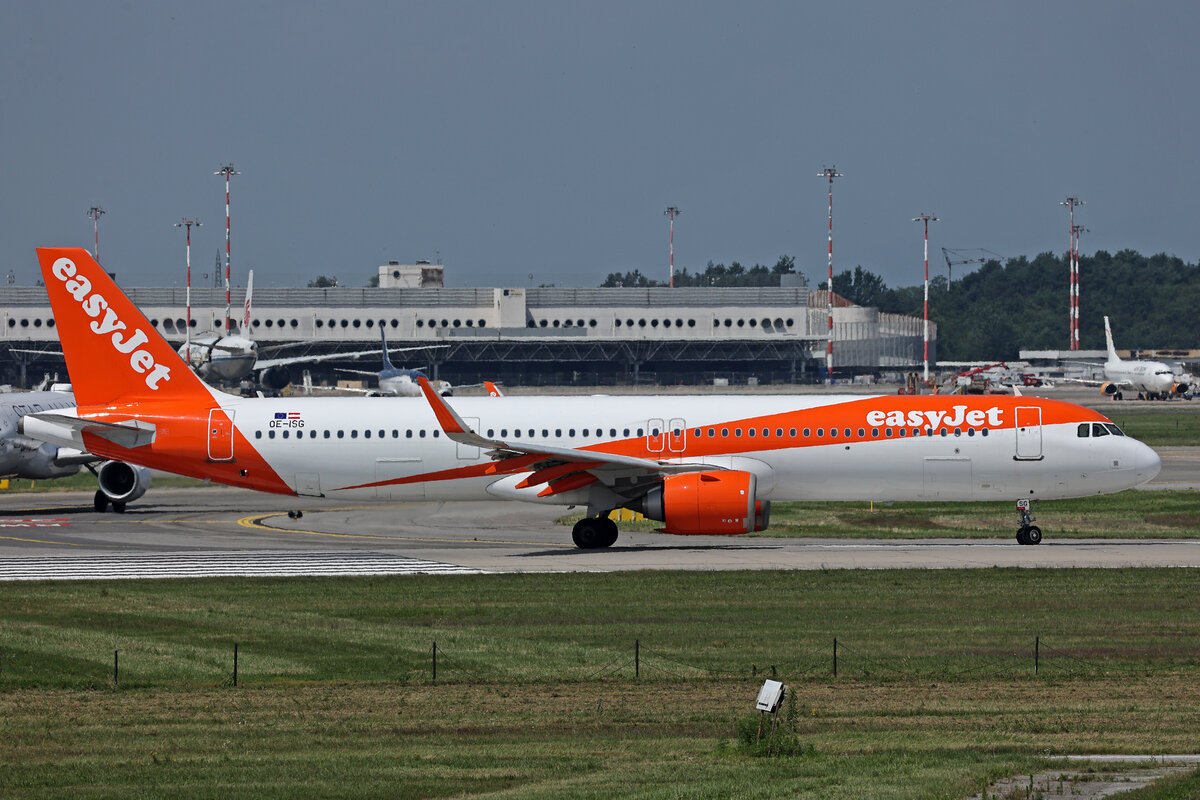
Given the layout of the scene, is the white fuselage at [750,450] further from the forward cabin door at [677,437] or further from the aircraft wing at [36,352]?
the aircraft wing at [36,352]

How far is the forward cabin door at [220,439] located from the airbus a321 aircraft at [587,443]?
0.05 metres

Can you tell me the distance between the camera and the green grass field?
1644cm

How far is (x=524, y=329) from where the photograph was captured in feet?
519

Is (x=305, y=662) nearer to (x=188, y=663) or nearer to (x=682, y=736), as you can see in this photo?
(x=188, y=663)

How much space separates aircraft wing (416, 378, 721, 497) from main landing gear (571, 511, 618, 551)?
1366mm

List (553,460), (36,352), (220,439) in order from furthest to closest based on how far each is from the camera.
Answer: (36,352), (220,439), (553,460)

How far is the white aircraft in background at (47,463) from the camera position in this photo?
50500 millimetres

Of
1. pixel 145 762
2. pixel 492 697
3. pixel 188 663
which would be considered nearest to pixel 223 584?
pixel 188 663

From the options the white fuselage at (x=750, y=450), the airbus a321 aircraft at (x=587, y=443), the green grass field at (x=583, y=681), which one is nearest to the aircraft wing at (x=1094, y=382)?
the white fuselage at (x=750, y=450)

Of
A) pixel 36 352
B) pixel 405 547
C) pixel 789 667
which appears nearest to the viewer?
pixel 789 667

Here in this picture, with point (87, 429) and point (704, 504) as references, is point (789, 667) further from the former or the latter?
point (87, 429)

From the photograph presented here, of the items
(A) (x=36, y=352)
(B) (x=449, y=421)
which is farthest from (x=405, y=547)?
(A) (x=36, y=352)

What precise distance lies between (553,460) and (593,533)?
2.69m

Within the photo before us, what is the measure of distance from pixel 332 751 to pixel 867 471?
2359cm
